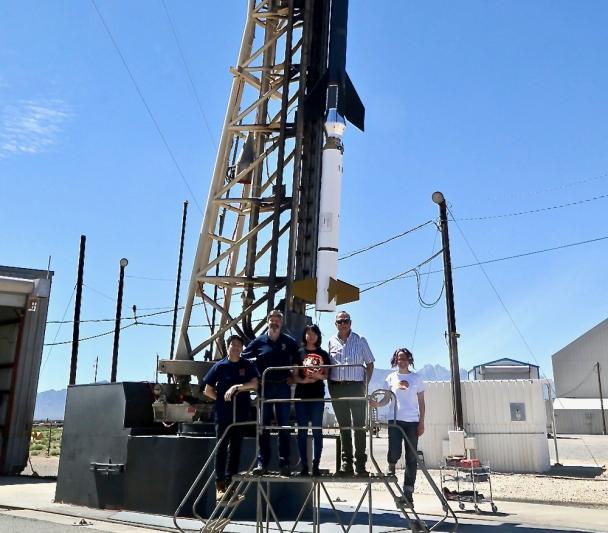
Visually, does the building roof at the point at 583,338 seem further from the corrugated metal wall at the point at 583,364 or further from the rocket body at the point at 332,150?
the rocket body at the point at 332,150

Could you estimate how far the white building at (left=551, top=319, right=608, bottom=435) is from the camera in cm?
4991

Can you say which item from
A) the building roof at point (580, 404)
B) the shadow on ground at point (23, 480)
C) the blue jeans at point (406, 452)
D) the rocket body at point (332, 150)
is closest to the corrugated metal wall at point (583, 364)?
the building roof at point (580, 404)

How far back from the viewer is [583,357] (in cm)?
5316

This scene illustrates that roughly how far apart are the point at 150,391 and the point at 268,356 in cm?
484

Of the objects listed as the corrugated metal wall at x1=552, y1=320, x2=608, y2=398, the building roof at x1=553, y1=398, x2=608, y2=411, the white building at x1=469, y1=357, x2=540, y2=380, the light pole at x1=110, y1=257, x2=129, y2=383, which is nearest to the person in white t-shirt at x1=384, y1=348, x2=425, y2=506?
the light pole at x1=110, y1=257, x2=129, y2=383

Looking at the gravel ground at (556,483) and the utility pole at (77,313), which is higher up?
the utility pole at (77,313)

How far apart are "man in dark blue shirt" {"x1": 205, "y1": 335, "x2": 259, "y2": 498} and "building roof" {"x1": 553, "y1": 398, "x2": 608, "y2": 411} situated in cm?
4662

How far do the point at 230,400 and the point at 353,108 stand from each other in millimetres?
8624

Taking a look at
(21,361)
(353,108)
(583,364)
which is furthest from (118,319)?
(583,364)

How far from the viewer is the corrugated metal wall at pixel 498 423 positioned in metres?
21.0

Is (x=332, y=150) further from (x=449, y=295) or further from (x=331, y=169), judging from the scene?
(x=449, y=295)

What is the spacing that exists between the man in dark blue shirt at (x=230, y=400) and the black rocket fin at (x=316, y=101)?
6.49 meters

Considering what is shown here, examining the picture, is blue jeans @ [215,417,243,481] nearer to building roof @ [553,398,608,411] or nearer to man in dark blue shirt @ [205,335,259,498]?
man in dark blue shirt @ [205,335,259,498]

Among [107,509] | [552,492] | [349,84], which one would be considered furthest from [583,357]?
[107,509]
